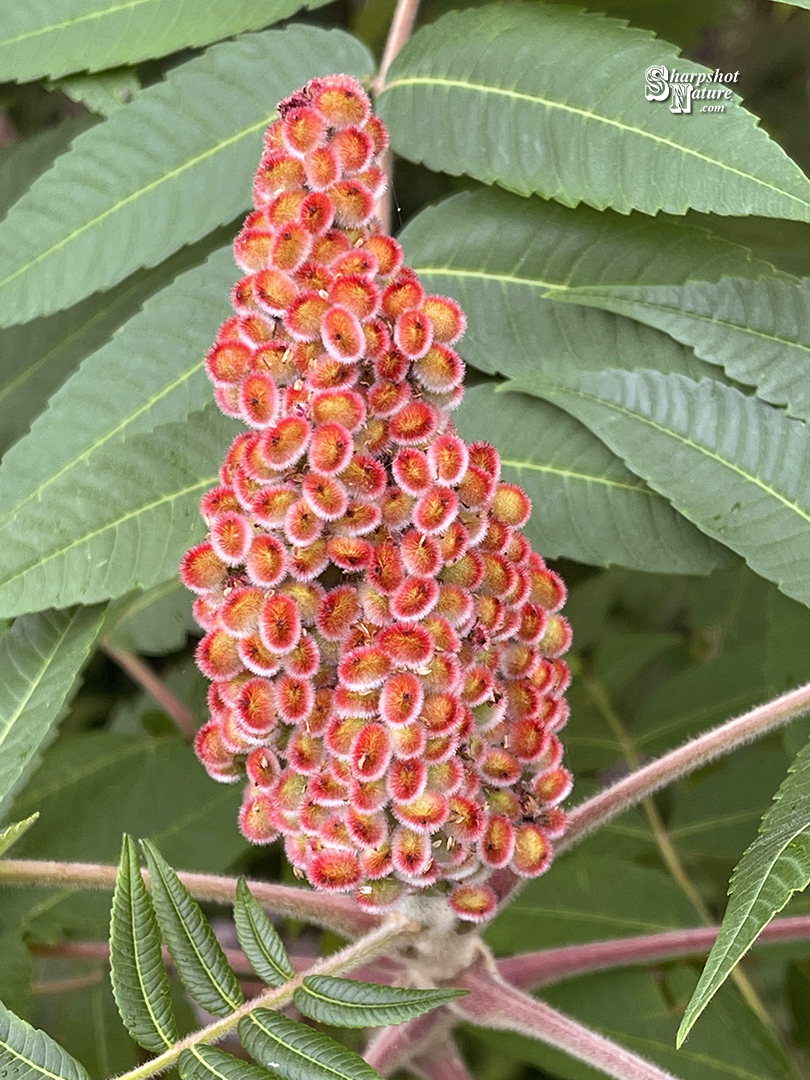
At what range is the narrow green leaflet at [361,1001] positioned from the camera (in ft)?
3.09

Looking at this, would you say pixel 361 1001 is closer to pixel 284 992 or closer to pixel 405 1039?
pixel 284 992

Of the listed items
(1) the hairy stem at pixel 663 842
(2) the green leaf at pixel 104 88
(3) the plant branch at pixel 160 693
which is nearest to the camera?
(2) the green leaf at pixel 104 88

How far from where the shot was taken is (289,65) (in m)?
1.45

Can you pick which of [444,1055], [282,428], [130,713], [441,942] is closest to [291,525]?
[282,428]

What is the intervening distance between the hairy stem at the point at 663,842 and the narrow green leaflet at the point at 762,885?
2.68 feet

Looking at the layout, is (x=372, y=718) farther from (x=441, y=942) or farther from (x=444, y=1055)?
(x=444, y=1055)

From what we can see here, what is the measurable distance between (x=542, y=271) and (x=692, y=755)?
1.97ft

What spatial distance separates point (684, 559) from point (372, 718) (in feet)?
1.53

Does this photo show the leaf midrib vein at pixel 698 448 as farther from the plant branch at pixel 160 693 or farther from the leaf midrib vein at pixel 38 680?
the plant branch at pixel 160 693

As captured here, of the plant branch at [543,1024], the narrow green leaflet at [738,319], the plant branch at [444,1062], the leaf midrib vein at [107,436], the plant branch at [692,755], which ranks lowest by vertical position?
the plant branch at [444,1062]

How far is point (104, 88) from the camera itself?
1.55m

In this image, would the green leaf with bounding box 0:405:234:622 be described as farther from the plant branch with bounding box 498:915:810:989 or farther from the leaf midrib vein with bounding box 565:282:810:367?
the plant branch with bounding box 498:915:810:989

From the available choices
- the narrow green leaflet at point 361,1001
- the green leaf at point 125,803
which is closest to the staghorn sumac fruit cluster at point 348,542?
the narrow green leaflet at point 361,1001

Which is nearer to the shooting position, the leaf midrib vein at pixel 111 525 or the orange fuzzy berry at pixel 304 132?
the orange fuzzy berry at pixel 304 132
